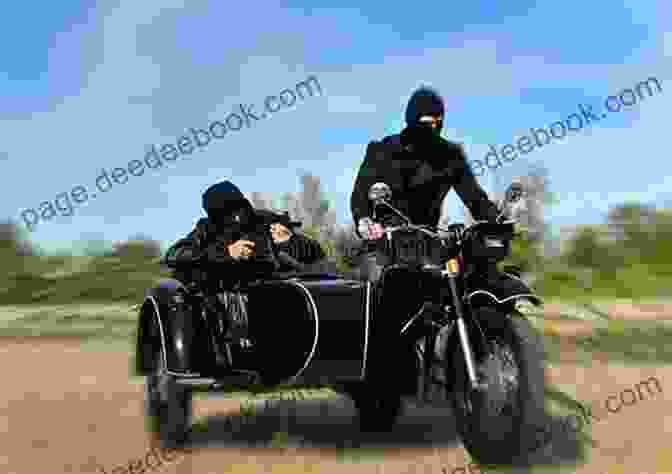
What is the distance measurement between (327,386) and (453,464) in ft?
2.75

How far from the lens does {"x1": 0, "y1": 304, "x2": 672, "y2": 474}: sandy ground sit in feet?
20.4

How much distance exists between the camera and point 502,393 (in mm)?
5547

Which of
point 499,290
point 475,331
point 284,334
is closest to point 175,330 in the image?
point 284,334

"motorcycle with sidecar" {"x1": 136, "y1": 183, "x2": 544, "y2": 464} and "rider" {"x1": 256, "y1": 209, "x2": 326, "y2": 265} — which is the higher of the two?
"rider" {"x1": 256, "y1": 209, "x2": 326, "y2": 265}

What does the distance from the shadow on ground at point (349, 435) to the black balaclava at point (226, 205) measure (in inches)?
55.2

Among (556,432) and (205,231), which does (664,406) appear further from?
(205,231)

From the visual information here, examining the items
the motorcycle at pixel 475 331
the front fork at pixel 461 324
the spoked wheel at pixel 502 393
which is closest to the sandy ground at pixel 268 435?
the spoked wheel at pixel 502 393

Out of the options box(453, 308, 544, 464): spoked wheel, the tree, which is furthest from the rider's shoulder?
the tree

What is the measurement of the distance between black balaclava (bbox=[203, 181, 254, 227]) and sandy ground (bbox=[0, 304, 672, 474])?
55.1 inches

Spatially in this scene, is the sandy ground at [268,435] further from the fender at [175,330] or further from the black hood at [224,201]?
the black hood at [224,201]

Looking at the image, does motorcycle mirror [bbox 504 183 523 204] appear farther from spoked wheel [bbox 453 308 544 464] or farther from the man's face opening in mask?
the man's face opening in mask

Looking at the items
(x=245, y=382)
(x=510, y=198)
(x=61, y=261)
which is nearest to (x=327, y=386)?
(x=245, y=382)

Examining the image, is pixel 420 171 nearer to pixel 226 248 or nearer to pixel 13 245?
pixel 226 248

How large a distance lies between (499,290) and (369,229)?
76 cm
